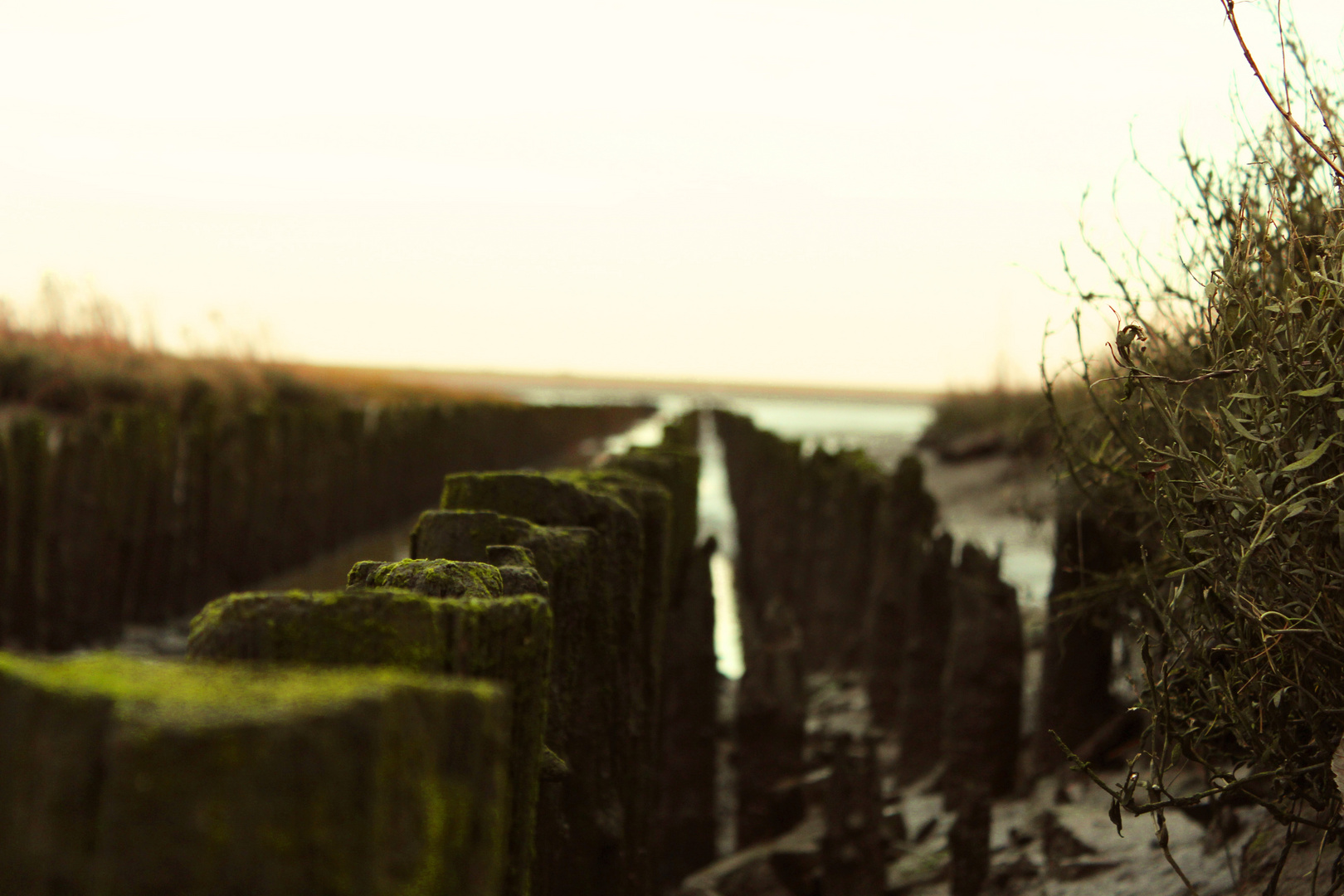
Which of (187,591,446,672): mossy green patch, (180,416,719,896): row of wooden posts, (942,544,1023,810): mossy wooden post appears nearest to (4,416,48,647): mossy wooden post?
(180,416,719,896): row of wooden posts

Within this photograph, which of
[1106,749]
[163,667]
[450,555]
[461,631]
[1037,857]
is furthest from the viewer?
[1106,749]

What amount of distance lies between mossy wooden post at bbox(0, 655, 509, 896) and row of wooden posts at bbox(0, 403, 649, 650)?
25.4ft

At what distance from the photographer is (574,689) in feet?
9.82

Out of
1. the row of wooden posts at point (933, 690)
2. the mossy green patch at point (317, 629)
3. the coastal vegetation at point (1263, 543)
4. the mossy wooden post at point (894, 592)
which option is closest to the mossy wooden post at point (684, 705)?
the row of wooden posts at point (933, 690)

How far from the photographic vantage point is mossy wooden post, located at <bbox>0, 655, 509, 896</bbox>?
118 centimetres

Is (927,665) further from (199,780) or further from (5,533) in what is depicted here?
(5,533)

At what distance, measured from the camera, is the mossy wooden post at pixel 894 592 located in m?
7.35

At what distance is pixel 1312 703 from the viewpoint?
9.32ft

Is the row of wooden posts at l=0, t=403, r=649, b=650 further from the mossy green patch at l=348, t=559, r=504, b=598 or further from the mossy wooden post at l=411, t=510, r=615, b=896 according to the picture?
the mossy green patch at l=348, t=559, r=504, b=598

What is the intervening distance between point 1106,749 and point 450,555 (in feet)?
11.5

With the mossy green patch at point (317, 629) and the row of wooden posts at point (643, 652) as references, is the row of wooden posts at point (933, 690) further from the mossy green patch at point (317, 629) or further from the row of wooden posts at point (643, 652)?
the mossy green patch at point (317, 629)

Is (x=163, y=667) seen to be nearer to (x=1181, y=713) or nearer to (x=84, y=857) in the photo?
(x=84, y=857)

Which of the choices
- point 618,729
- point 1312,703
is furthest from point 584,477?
point 1312,703

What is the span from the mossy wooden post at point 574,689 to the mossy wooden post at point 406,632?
0.50 meters
